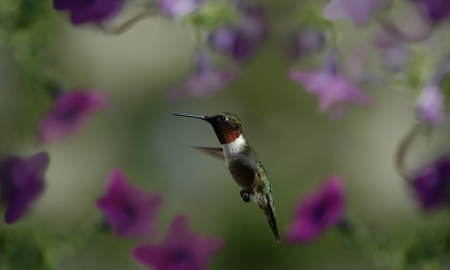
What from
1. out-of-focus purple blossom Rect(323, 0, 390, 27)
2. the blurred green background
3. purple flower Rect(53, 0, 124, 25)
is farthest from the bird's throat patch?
the blurred green background

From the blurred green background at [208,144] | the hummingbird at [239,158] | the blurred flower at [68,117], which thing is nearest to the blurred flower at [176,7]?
the blurred flower at [68,117]

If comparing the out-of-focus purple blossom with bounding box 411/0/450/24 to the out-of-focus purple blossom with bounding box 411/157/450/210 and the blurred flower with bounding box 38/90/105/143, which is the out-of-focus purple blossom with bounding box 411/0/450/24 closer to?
the out-of-focus purple blossom with bounding box 411/157/450/210

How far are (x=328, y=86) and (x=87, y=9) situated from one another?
0.77 ft

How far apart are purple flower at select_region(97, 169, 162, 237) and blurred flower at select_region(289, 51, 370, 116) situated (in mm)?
218

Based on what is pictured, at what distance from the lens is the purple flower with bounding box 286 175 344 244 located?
0.63 m

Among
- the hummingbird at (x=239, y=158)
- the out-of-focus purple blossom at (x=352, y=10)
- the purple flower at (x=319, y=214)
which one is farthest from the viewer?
the purple flower at (x=319, y=214)

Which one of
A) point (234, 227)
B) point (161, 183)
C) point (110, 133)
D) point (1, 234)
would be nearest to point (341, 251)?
point (234, 227)

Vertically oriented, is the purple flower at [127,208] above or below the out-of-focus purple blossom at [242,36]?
below

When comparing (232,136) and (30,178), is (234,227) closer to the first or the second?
(30,178)

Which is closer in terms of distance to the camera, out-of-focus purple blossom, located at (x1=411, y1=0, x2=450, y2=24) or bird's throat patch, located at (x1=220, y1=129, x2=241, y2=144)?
bird's throat patch, located at (x1=220, y1=129, x2=241, y2=144)

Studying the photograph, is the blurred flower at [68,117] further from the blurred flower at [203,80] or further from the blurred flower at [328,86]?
the blurred flower at [328,86]

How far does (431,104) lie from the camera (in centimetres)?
64

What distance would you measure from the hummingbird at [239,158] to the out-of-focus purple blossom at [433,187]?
34 cm

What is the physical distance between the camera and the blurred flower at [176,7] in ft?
2.03
